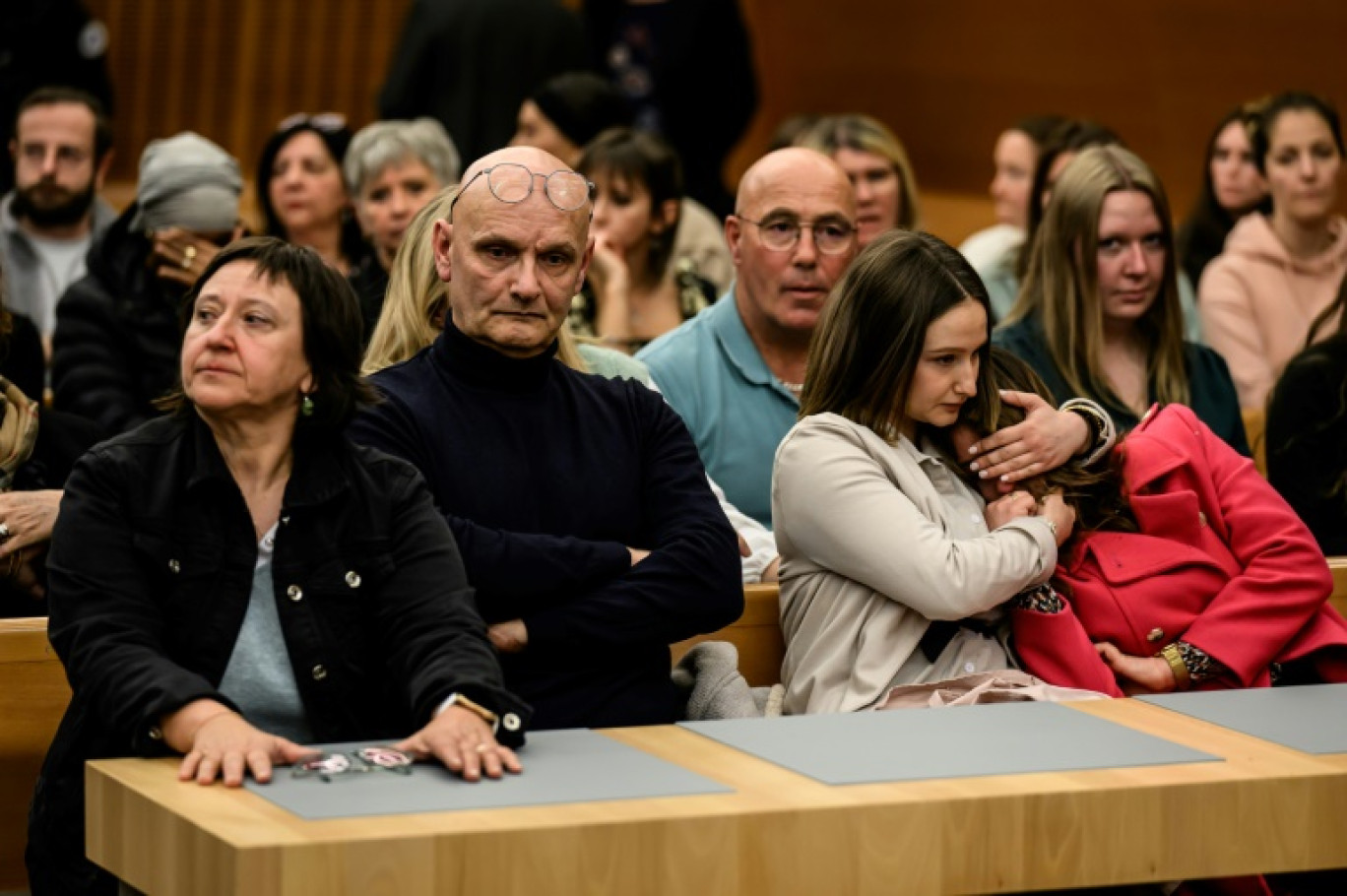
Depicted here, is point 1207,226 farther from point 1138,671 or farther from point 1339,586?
point 1138,671

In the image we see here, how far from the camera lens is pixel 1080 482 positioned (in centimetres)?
404

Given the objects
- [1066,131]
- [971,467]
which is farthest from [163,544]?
[1066,131]

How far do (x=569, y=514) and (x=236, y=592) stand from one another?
679mm

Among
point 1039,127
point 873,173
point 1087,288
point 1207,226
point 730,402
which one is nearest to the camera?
point 730,402

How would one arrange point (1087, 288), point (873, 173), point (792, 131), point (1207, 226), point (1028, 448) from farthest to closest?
1. point (1207, 226)
2. point (792, 131)
3. point (873, 173)
4. point (1087, 288)
5. point (1028, 448)

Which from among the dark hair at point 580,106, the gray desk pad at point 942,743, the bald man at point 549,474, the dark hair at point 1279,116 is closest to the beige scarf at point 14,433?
the bald man at point 549,474

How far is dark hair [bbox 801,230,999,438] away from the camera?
12.8 feet

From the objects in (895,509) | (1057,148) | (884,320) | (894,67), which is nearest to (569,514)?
(895,509)

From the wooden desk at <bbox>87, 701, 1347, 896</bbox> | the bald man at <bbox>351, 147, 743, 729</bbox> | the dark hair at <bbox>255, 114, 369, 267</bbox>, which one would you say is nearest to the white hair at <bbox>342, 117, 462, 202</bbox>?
the dark hair at <bbox>255, 114, 369, 267</bbox>

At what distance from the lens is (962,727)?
340 cm

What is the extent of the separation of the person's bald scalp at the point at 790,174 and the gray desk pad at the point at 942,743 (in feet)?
5.52

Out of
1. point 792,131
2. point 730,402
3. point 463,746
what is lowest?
point 463,746

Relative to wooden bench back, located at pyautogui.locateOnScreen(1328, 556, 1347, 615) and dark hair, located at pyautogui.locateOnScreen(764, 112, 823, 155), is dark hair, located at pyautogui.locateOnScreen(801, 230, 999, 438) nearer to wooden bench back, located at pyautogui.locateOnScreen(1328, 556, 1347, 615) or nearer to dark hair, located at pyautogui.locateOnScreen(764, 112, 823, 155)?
wooden bench back, located at pyautogui.locateOnScreen(1328, 556, 1347, 615)

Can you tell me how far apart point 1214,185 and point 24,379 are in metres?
4.16
